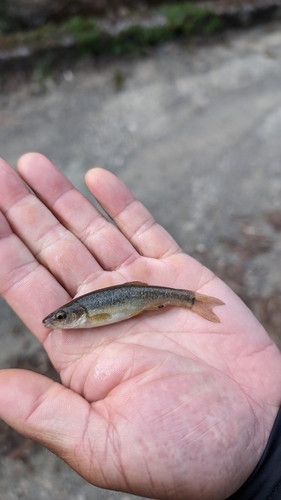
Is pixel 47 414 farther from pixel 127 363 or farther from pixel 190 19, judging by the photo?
pixel 190 19

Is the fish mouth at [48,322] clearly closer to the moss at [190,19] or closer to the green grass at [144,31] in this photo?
the green grass at [144,31]

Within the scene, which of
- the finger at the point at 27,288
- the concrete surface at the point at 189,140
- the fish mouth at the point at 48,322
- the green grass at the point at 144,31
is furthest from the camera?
the green grass at the point at 144,31

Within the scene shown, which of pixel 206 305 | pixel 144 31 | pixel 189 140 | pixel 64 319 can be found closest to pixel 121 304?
pixel 64 319

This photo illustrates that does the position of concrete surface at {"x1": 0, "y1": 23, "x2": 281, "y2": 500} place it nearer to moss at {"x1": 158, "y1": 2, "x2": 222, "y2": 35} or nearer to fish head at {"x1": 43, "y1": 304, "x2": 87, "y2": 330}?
moss at {"x1": 158, "y1": 2, "x2": 222, "y2": 35}

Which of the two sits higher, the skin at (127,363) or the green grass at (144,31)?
the green grass at (144,31)

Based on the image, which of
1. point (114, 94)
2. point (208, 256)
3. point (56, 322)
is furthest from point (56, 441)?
point (114, 94)

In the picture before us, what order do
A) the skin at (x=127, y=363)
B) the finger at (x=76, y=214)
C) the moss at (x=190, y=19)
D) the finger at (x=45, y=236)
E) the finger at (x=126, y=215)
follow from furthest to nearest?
the moss at (x=190, y=19) → the finger at (x=126, y=215) → the finger at (x=76, y=214) → the finger at (x=45, y=236) → the skin at (x=127, y=363)

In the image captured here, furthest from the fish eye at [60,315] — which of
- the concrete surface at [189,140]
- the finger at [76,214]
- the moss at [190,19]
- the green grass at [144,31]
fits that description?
the moss at [190,19]
